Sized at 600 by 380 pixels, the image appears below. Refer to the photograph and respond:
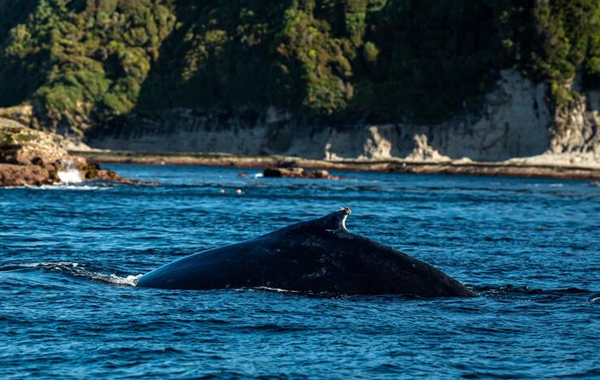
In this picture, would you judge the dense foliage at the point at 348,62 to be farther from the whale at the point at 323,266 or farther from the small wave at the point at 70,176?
the whale at the point at 323,266

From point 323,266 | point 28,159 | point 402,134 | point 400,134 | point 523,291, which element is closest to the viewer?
point 323,266

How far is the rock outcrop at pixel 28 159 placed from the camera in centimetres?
6075

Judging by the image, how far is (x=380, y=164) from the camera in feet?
484

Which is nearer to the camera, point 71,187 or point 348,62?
point 71,187

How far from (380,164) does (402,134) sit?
14.9 m

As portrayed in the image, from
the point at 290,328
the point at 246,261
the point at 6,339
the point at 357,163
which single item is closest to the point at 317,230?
the point at 246,261

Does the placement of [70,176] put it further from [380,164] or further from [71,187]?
[380,164]

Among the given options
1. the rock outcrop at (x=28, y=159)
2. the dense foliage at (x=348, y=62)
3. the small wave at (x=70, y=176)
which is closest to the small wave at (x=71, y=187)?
the rock outcrop at (x=28, y=159)

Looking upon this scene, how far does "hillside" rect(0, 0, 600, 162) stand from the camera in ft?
486

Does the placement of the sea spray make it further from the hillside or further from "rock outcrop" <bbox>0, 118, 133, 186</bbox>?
the hillside

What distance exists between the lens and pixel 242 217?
123ft

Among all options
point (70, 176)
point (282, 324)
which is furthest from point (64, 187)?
point (282, 324)

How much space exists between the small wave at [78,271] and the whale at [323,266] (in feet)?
7.00

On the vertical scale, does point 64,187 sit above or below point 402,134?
below
